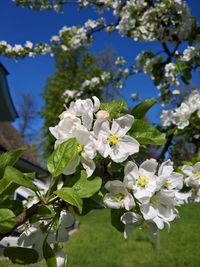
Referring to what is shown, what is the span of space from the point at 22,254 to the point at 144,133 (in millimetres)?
403

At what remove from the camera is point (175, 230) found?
10281mm

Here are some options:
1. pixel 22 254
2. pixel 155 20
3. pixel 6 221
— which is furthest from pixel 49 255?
pixel 155 20

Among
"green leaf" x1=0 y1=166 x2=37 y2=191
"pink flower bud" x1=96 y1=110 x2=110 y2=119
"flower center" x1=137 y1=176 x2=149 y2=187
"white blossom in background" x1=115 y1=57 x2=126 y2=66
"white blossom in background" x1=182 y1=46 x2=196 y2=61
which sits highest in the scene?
"white blossom in background" x1=115 y1=57 x2=126 y2=66

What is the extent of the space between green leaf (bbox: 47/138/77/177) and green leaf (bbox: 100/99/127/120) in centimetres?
18

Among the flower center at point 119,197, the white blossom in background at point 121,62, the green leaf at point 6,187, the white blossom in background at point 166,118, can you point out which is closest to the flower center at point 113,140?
the flower center at point 119,197

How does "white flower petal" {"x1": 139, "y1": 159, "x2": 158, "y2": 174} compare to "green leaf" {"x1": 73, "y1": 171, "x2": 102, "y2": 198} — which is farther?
"white flower petal" {"x1": 139, "y1": 159, "x2": 158, "y2": 174}

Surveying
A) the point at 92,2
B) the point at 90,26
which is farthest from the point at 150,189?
the point at 90,26

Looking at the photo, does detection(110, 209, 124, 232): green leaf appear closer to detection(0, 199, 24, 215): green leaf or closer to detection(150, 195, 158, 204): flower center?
detection(150, 195, 158, 204): flower center

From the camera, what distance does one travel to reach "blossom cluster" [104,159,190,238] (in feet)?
3.16

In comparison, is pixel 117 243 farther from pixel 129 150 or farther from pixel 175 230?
pixel 129 150

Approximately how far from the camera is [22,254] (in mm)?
993

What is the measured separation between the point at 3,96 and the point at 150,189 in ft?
32.2

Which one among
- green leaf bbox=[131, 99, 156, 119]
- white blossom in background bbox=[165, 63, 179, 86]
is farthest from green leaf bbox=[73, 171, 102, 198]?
white blossom in background bbox=[165, 63, 179, 86]

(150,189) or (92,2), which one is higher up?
(92,2)
